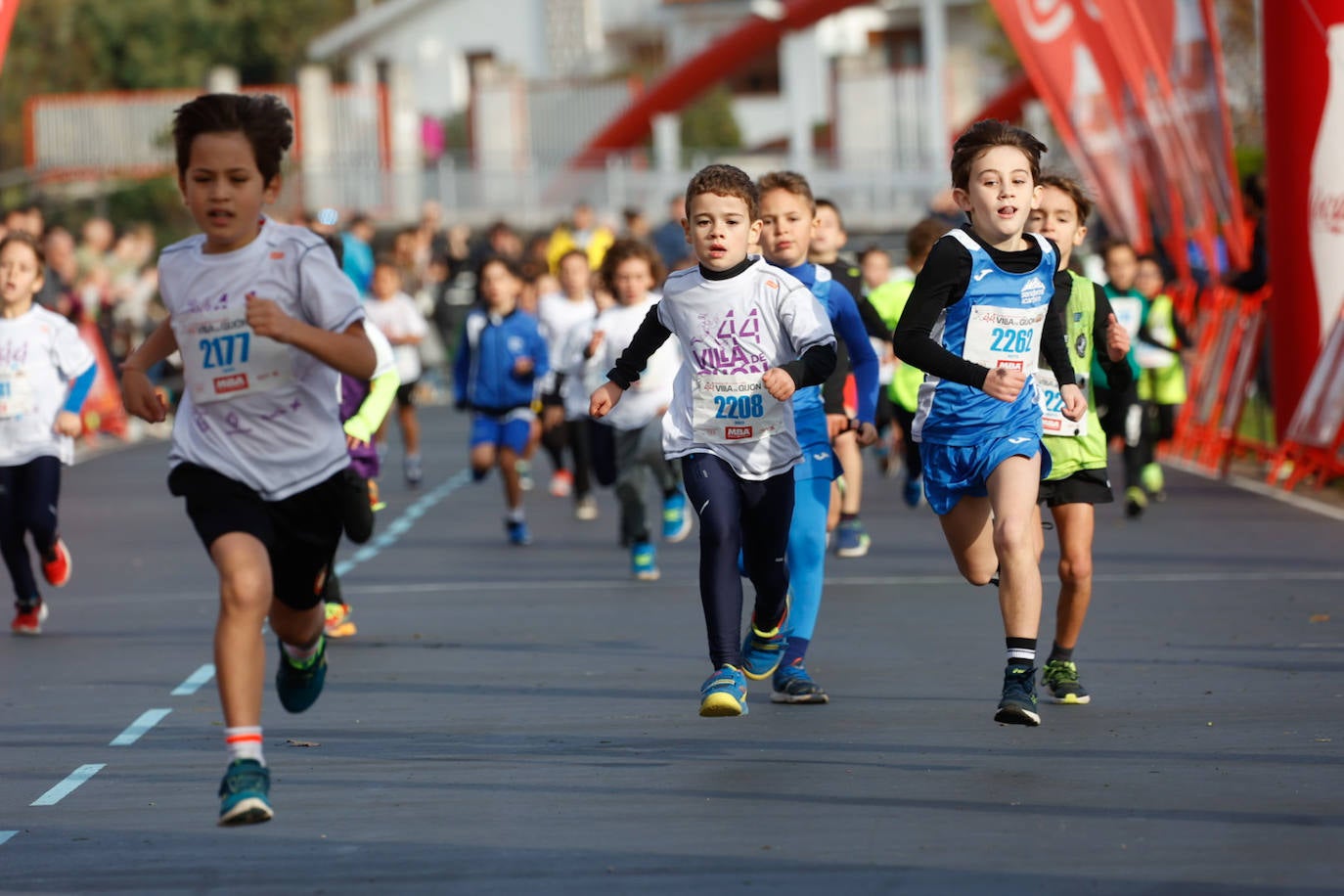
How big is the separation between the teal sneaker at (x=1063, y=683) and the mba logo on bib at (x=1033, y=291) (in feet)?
4.41

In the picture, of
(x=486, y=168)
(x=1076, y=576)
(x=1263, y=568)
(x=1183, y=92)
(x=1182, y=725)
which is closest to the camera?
(x=1182, y=725)

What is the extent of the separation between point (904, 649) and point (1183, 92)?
33.4ft

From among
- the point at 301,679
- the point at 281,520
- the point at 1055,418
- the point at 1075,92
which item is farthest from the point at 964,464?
the point at 1075,92

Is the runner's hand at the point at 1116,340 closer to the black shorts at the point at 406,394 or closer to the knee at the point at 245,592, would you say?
the knee at the point at 245,592

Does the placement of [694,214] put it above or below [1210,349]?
above

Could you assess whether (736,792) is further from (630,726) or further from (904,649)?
(904,649)

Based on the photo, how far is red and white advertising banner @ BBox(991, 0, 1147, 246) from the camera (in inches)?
822

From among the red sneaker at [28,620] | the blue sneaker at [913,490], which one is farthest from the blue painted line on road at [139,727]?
the blue sneaker at [913,490]

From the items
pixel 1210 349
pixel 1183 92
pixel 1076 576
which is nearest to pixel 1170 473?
pixel 1210 349

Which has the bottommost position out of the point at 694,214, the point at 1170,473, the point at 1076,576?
the point at 1170,473

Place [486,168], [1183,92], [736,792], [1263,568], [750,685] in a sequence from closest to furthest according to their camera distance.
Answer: [736,792] < [750,685] < [1263,568] < [1183,92] < [486,168]

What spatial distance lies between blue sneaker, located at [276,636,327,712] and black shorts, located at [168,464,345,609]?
32cm

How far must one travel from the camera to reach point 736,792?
7004 millimetres

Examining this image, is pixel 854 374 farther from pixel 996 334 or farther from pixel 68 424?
pixel 68 424
